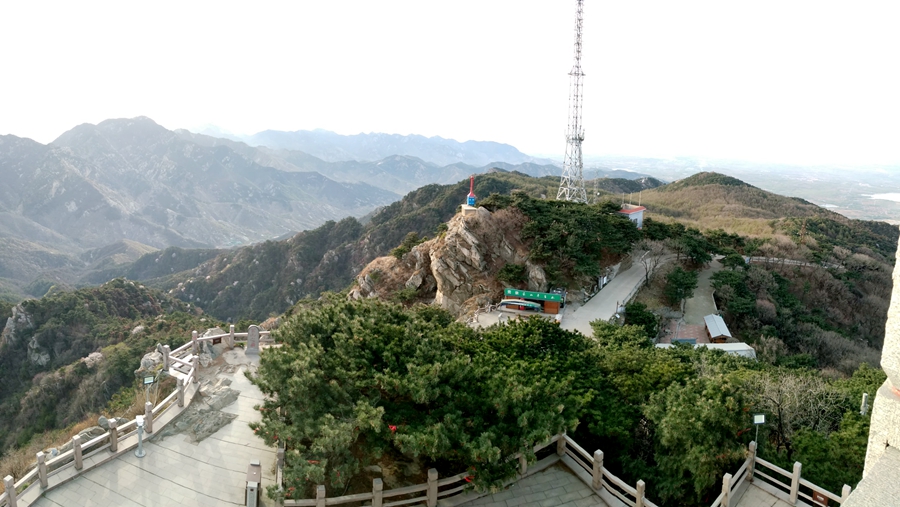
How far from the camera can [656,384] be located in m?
12.0

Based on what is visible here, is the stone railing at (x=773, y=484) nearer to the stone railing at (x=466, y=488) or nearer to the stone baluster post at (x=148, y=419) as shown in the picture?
the stone railing at (x=466, y=488)

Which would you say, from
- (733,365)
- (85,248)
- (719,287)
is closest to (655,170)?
(719,287)

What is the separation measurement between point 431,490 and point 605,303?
1724 cm

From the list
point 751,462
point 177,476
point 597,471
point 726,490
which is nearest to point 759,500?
point 751,462

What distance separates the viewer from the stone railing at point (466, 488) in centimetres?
870

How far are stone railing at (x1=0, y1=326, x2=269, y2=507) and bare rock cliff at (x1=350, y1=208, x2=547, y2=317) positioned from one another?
45.8ft

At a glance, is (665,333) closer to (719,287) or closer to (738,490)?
(719,287)

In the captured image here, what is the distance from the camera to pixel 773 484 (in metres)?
9.59

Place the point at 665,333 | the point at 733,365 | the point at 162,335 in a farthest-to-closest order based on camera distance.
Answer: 1. the point at 162,335
2. the point at 665,333
3. the point at 733,365

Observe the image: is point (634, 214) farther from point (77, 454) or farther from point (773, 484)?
point (77, 454)

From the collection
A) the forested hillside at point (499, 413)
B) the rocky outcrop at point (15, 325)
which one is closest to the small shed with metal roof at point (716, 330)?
the forested hillside at point (499, 413)

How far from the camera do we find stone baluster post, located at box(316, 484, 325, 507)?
836cm

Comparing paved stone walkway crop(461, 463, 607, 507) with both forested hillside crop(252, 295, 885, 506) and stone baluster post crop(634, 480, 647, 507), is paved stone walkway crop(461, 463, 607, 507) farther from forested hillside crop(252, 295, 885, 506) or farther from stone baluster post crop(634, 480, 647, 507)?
forested hillside crop(252, 295, 885, 506)

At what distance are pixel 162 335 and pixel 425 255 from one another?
23.8 metres
